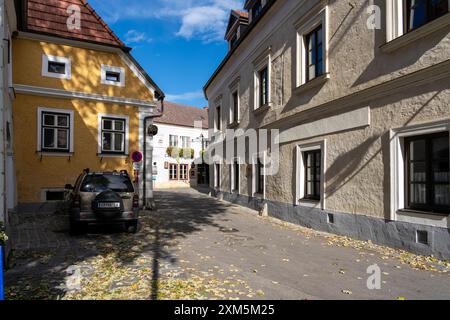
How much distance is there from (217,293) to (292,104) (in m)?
8.57

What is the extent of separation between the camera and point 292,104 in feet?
39.2

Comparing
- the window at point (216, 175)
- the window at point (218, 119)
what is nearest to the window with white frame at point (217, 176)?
the window at point (216, 175)

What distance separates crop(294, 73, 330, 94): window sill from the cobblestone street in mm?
4513

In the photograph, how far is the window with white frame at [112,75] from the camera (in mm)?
14711

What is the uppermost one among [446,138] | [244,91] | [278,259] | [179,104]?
[179,104]

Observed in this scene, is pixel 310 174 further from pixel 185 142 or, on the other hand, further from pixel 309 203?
pixel 185 142

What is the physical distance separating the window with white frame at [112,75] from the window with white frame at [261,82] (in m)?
6.05

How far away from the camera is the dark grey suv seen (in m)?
8.54

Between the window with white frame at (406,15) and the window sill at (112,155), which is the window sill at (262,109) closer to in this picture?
the window sill at (112,155)

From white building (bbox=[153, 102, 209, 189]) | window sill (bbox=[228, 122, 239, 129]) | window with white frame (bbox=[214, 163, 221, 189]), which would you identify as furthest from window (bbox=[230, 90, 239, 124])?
white building (bbox=[153, 102, 209, 189])

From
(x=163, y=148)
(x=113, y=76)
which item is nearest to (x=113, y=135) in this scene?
(x=113, y=76)

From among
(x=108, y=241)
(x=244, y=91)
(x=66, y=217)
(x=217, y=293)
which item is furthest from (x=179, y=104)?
(x=217, y=293)
